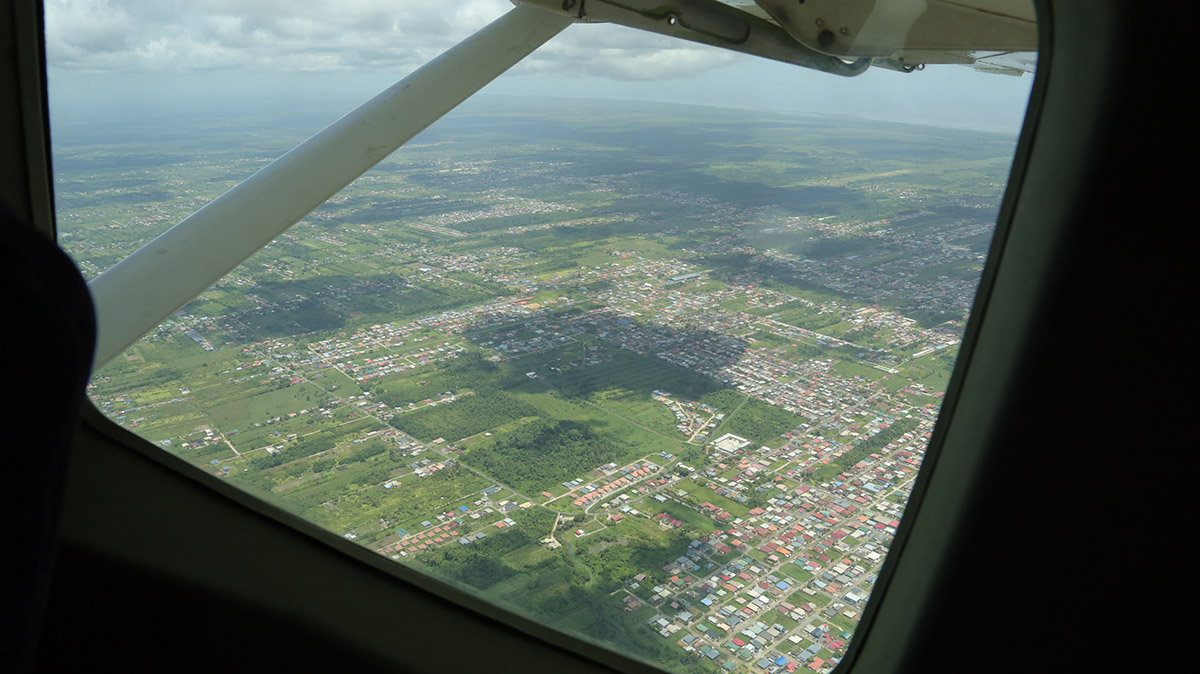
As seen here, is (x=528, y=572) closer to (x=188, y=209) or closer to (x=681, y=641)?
(x=681, y=641)

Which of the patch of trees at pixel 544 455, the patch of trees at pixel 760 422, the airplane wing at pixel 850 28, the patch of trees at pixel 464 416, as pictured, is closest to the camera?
the airplane wing at pixel 850 28

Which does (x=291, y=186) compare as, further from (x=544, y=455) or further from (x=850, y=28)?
(x=850, y=28)

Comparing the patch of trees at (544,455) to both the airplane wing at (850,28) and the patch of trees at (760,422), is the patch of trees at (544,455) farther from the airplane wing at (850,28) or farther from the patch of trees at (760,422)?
the airplane wing at (850,28)

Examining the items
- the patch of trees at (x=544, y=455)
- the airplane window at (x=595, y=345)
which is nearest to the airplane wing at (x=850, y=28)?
the airplane window at (x=595, y=345)

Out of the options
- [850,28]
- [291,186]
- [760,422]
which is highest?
[850,28]

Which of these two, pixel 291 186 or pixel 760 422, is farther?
pixel 291 186

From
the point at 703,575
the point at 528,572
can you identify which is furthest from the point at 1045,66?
the point at 528,572

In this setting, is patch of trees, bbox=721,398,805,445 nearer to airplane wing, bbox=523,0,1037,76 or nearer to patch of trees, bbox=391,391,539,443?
patch of trees, bbox=391,391,539,443

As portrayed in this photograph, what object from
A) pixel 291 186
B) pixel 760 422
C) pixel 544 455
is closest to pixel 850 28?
pixel 760 422
